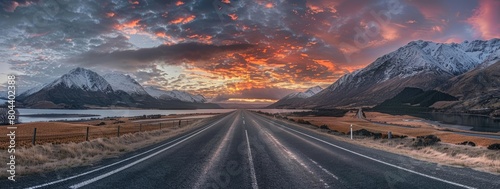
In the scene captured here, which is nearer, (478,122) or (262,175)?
(262,175)

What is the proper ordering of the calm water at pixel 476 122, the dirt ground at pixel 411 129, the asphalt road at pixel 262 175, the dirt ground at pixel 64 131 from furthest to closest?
1. the calm water at pixel 476 122
2. the dirt ground at pixel 411 129
3. the dirt ground at pixel 64 131
4. the asphalt road at pixel 262 175

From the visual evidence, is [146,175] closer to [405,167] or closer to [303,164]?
[303,164]

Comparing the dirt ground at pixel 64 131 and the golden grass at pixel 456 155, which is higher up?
the golden grass at pixel 456 155

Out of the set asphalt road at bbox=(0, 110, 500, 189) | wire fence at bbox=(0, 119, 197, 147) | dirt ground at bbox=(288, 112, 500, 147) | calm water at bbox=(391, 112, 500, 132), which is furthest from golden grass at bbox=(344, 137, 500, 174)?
calm water at bbox=(391, 112, 500, 132)

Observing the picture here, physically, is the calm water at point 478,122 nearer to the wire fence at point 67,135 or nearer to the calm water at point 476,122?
the calm water at point 476,122

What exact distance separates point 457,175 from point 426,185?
221cm

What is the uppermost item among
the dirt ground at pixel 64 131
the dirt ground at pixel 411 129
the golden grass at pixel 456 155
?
the golden grass at pixel 456 155

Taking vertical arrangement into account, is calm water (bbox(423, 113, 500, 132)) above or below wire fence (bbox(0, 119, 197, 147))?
below

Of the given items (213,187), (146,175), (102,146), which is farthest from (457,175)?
(102,146)

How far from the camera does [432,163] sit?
1231 centimetres

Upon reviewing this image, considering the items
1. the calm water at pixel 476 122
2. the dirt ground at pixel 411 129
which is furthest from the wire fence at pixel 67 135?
the calm water at pixel 476 122

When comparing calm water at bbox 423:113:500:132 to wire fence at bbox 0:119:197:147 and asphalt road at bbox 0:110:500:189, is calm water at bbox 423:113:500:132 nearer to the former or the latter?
wire fence at bbox 0:119:197:147

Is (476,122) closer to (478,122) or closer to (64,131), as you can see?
(478,122)

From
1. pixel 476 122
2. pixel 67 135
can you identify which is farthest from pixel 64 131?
pixel 476 122
